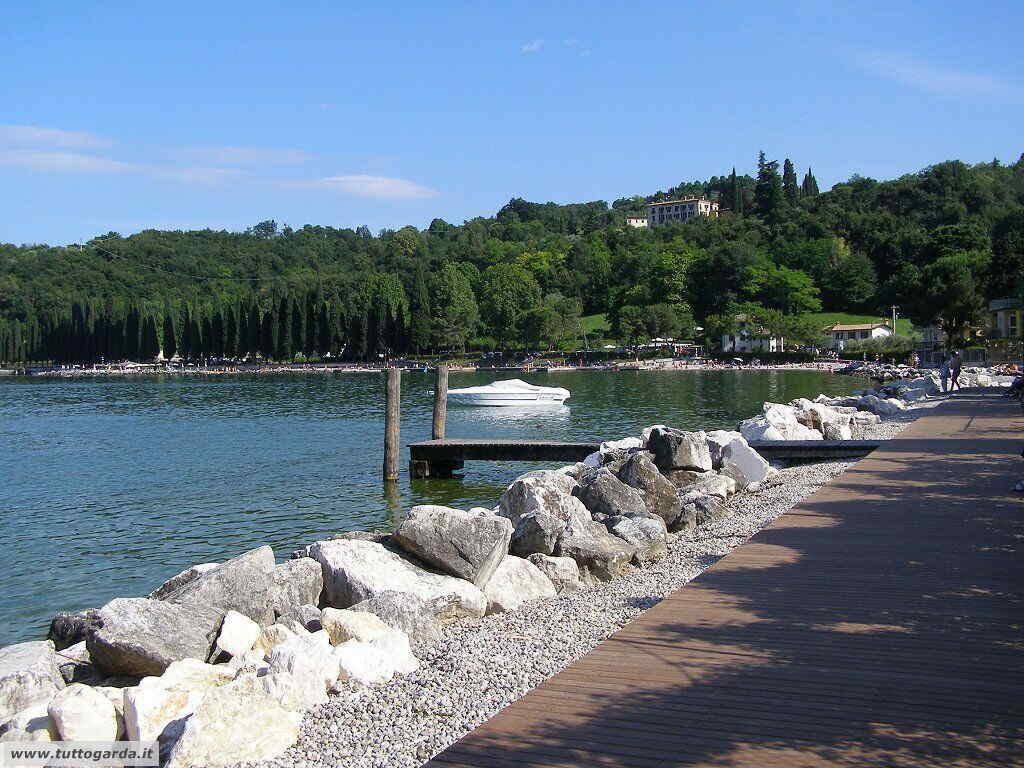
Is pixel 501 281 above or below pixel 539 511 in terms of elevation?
above

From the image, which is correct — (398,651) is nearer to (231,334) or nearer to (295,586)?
(295,586)

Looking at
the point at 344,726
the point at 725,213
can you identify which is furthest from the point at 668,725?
the point at 725,213

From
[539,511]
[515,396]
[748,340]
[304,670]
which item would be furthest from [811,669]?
[748,340]

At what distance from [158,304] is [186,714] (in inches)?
5943

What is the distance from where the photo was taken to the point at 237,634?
27.9 ft

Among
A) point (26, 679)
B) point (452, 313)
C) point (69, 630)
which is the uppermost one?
point (452, 313)

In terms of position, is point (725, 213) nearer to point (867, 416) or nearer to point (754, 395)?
point (754, 395)

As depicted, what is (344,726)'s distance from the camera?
6.38 m

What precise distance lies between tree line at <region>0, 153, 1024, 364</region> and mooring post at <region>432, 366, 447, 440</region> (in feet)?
293

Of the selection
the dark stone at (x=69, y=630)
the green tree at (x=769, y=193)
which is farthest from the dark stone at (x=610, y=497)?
the green tree at (x=769, y=193)

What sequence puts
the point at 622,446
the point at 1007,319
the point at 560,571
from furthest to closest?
the point at 1007,319, the point at 622,446, the point at 560,571

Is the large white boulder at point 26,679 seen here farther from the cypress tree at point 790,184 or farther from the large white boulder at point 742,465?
the cypress tree at point 790,184

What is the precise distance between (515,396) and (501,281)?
306ft

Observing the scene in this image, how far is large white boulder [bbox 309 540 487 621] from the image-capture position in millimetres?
9469
